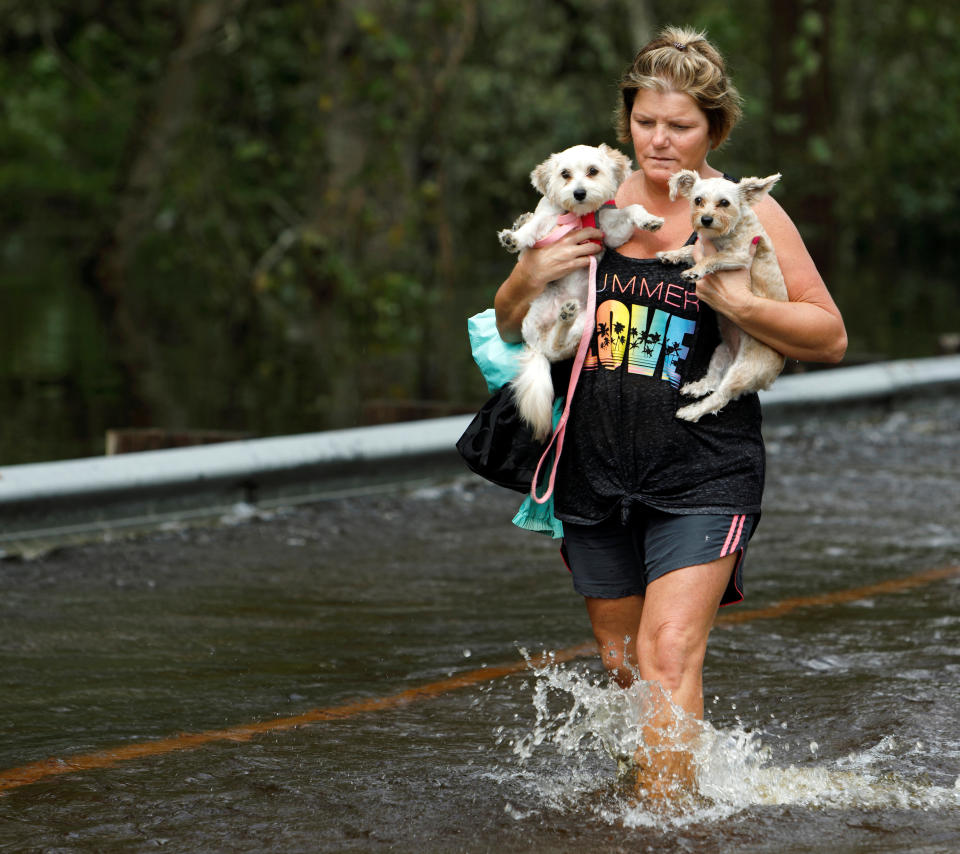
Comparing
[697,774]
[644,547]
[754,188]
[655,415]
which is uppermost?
[754,188]

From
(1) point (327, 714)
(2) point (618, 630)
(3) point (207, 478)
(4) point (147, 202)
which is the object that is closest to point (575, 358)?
(2) point (618, 630)

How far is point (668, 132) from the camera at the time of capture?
4703 mm

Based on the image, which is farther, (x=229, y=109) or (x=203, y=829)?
(x=229, y=109)

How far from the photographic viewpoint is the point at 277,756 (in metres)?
5.41

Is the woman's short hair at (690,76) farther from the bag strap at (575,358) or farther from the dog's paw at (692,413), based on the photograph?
the dog's paw at (692,413)

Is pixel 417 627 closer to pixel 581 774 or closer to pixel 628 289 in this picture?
pixel 581 774

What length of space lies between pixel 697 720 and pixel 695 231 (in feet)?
4.28

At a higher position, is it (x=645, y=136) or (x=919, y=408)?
(x=645, y=136)

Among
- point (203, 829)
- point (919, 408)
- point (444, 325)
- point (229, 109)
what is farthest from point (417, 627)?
point (229, 109)

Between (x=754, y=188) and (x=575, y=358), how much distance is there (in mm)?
673

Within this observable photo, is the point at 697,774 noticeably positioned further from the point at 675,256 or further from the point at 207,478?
the point at 207,478

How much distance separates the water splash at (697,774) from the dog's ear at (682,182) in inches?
51.7

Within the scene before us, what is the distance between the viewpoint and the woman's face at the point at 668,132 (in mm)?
4676

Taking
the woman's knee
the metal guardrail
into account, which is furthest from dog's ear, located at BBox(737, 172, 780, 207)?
the metal guardrail
